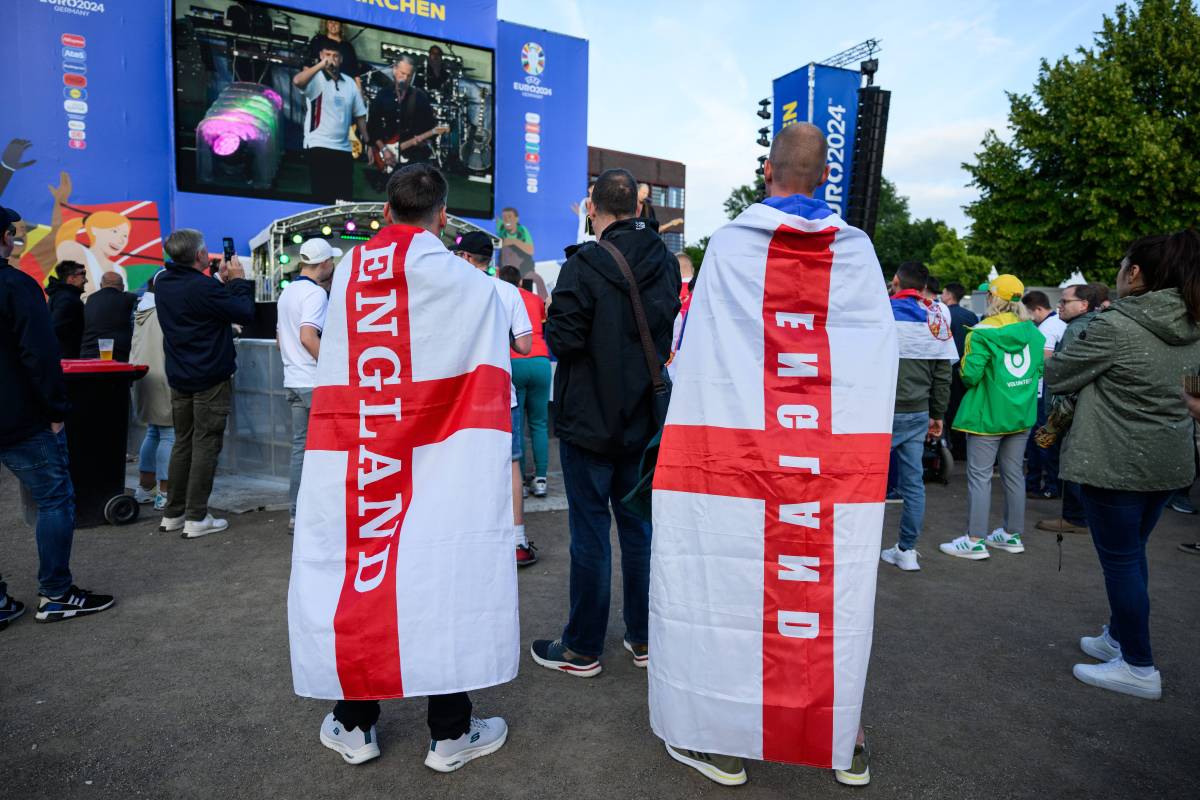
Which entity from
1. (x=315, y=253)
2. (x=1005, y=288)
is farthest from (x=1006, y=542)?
(x=315, y=253)

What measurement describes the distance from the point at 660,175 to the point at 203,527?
209 ft

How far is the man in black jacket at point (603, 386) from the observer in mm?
3182

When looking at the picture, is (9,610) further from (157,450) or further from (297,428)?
(157,450)

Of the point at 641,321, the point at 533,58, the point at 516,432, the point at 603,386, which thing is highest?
the point at 533,58

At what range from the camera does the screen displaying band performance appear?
13.8 meters

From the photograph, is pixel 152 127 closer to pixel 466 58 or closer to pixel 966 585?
pixel 466 58

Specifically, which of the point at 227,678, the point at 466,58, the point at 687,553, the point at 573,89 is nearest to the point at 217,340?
the point at 227,678

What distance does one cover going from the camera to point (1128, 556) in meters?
3.33

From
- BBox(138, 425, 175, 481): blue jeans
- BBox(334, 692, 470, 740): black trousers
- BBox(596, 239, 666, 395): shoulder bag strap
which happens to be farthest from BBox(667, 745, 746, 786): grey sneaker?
BBox(138, 425, 175, 481): blue jeans

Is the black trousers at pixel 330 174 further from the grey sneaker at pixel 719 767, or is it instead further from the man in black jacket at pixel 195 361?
the grey sneaker at pixel 719 767

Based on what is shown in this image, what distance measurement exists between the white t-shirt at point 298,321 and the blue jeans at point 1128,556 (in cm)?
→ 454

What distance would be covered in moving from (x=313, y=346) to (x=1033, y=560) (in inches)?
205

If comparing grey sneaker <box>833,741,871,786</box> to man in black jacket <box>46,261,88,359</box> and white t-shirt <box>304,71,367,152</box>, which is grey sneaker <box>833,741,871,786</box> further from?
white t-shirt <box>304,71,367,152</box>

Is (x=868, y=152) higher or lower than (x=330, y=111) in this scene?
lower
